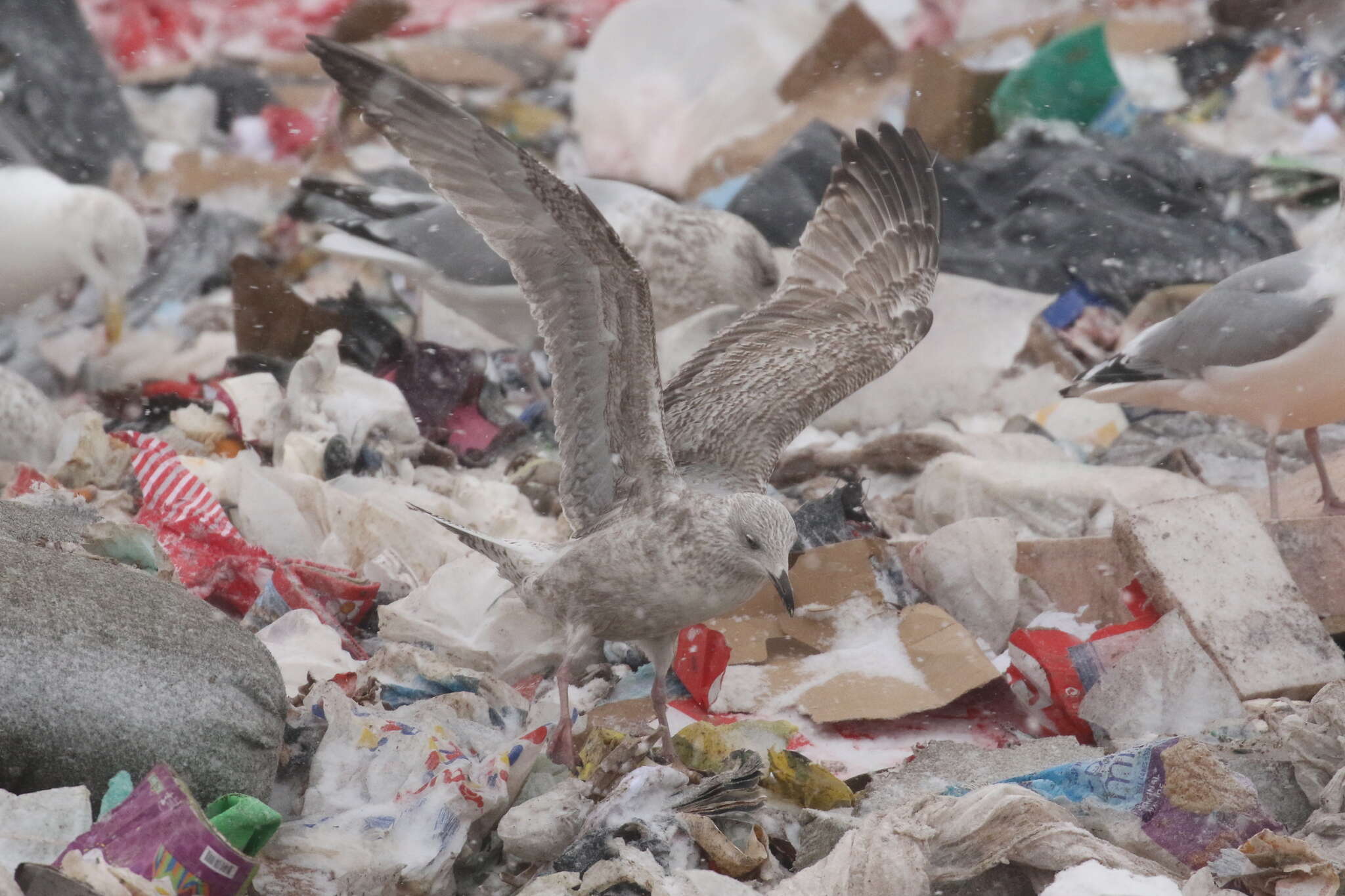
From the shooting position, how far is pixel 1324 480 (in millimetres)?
3945

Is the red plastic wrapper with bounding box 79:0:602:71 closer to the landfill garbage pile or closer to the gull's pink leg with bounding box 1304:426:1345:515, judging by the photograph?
the landfill garbage pile

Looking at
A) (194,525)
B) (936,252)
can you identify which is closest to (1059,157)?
(936,252)

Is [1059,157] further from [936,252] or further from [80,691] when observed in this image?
[80,691]

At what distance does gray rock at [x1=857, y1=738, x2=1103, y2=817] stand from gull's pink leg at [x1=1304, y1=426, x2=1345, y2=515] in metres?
1.42

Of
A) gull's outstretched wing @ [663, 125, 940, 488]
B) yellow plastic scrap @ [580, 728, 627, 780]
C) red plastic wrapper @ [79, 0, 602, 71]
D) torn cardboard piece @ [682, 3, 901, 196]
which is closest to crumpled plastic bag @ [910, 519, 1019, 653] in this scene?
gull's outstretched wing @ [663, 125, 940, 488]

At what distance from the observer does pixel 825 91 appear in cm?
701

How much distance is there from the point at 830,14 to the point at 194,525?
16.3 ft

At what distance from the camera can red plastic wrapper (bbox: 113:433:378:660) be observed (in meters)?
3.16

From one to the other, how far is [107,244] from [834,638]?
11.6ft

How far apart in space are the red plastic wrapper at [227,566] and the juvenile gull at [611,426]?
1.10 feet

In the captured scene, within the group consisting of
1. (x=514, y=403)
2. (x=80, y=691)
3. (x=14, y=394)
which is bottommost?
(x=514, y=403)

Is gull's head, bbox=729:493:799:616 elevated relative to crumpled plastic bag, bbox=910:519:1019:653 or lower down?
elevated

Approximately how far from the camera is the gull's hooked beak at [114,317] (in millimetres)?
5344

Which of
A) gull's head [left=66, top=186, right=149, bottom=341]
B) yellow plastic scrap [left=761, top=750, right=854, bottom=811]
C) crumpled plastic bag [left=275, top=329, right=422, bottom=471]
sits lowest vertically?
gull's head [left=66, top=186, right=149, bottom=341]
